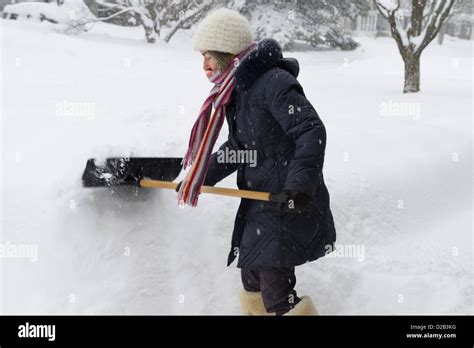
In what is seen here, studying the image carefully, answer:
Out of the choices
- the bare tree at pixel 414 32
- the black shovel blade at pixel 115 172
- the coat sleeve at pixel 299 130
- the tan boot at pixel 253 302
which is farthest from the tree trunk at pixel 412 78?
the coat sleeve at pixel 299 130

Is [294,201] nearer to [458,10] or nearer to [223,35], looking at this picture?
[223,35]

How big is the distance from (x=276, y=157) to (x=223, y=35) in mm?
587

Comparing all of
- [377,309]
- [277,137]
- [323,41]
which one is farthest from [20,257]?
[323,41]

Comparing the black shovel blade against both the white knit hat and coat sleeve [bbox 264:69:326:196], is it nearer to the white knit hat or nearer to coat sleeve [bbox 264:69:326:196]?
the white knit hat

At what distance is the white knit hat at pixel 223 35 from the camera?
2758 millimetres

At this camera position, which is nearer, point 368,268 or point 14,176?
point 14,176

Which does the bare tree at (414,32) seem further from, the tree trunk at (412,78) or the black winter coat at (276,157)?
the black winter coat at (276,157)

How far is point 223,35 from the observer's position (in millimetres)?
2754

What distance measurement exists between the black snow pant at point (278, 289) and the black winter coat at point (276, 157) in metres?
0.08

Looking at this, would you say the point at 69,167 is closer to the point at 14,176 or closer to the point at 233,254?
the point at 14,176

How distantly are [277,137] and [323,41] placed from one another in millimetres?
15053

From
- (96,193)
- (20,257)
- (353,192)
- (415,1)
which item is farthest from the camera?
(415,1)

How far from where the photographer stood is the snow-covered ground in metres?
3.35

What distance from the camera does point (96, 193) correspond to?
352 cm
